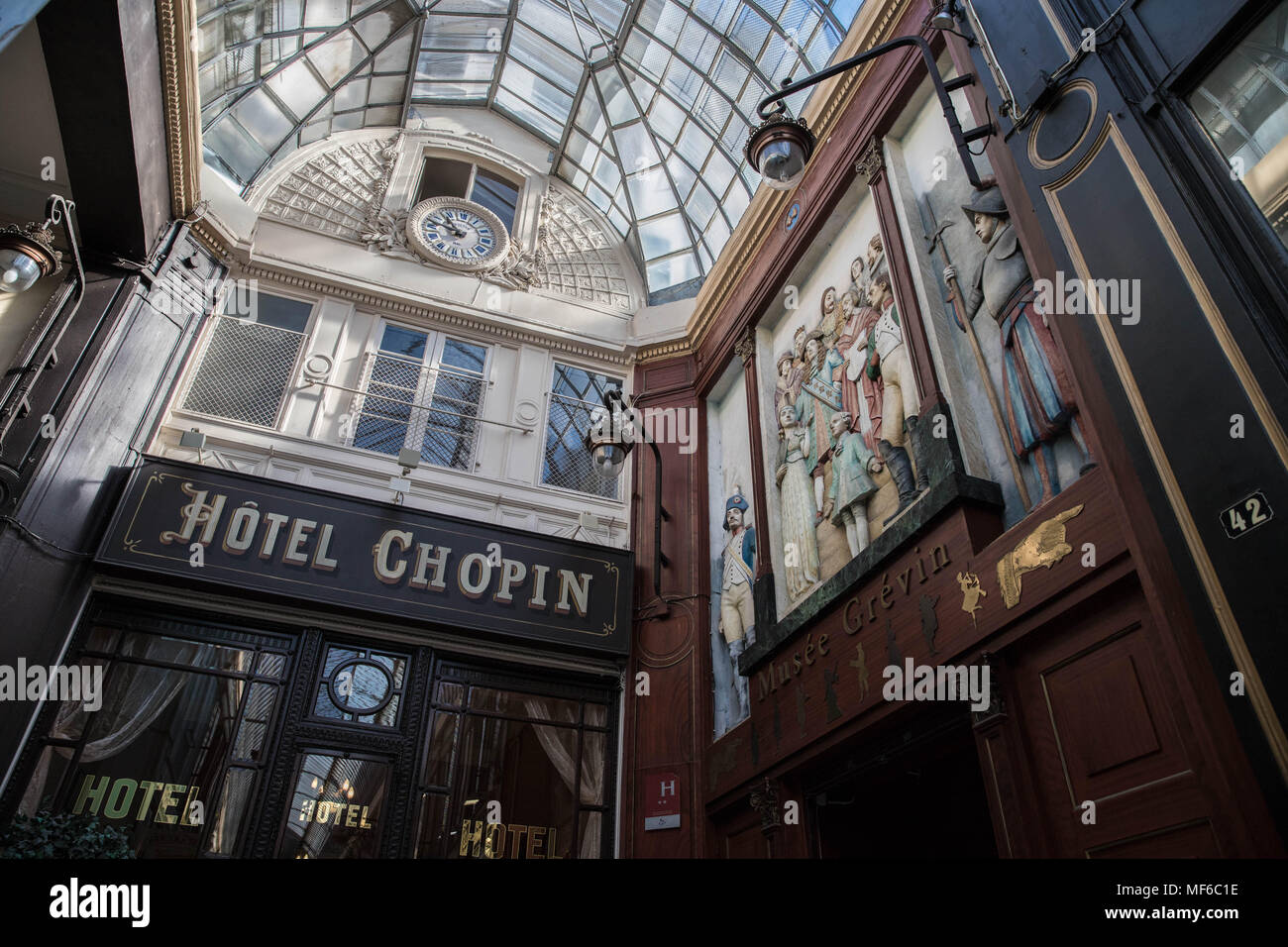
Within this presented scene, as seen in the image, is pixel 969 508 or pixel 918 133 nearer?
pixel 969 508

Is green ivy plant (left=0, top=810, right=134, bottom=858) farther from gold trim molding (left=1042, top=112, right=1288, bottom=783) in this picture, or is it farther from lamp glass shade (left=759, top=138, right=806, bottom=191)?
gold trim molding (left=1042, top=112, right=1288, bottom=783)

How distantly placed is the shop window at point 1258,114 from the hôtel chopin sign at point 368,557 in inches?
250

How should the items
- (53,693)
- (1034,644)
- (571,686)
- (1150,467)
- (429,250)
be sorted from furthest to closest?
(429,250), (571,686), (53,693), (1034,644), (1150,467)

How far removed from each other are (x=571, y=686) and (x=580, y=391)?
12.3ft

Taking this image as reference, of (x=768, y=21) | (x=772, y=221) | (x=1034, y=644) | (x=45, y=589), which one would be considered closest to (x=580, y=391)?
(x=772, y=221)

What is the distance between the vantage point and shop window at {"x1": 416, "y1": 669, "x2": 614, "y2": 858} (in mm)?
7055

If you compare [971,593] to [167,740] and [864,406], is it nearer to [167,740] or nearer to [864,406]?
[864,406]

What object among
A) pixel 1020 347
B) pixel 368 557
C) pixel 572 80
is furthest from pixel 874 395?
pixel 572 80

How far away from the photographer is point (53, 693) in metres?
6.38

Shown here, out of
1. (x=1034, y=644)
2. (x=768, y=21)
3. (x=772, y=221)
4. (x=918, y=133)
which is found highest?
(x=768, y=21)

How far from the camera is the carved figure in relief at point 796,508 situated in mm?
6566

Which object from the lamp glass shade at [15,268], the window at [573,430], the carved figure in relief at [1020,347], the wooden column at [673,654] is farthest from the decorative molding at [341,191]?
the carved figure in relief at [1020,347]
